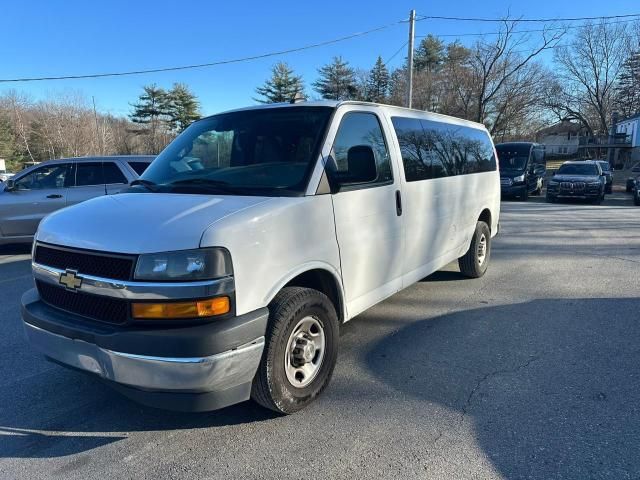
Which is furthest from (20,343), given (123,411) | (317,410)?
(317,410)

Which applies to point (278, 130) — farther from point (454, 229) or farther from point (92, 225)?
point (454, 229)

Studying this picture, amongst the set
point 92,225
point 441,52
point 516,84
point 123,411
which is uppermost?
point 441,52

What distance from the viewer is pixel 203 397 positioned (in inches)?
99.7

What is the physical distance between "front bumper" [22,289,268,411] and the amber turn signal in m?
0.06

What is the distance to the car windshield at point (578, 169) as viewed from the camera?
1938cm

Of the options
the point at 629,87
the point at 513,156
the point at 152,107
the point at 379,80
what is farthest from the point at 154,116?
the point at 629,87

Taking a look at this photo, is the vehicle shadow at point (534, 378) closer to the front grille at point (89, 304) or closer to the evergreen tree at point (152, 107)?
the front grille at point (89, 304)

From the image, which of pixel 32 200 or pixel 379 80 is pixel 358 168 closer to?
pixel 32 200

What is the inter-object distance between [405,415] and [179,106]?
196 ft

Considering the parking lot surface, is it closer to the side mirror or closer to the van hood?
the van hood

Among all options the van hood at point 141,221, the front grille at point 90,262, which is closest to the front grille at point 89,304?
the front grille at point 90,262

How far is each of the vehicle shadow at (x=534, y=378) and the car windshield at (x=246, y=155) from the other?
1.73 meters

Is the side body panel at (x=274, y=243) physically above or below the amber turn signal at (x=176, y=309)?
above

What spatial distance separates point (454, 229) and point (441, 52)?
5615 centimetres
